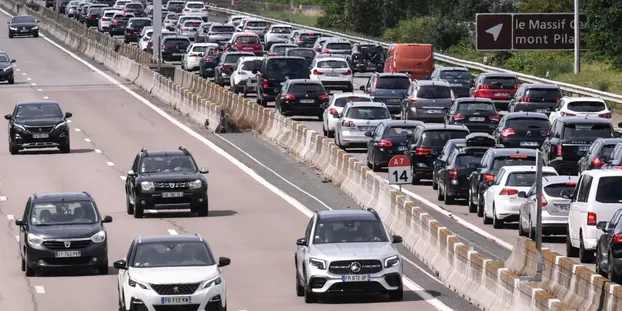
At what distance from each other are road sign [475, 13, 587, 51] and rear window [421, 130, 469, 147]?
2205 centimetres

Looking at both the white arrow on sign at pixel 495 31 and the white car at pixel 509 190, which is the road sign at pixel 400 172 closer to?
the white car at pixel 509 190

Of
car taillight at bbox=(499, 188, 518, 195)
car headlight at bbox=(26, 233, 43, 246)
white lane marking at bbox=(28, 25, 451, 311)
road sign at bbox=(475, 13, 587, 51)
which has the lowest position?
white lane marking at bbox=(28, 25, 451, 311)

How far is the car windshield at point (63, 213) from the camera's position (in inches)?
1182

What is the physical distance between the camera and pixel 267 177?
46219 millimetres

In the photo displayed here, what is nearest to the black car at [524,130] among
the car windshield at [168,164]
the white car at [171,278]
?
the car windshield at [168,164]

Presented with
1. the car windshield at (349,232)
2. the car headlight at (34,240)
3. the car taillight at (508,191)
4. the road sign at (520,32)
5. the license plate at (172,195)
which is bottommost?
the license plate at (172,195)

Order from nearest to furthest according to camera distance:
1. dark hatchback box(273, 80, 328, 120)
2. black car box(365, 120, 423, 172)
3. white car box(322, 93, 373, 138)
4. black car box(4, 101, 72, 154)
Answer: black car box(365, 120, 423, 172) < black car box(4, 101, 72, 154) < white car box(322, 93, 373, 138) < dark hatchback box(273, 80, 328, 120)

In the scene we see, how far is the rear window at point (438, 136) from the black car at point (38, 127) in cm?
1209

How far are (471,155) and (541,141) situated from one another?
5628 mm

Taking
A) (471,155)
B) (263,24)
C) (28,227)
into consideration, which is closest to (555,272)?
(28,227)

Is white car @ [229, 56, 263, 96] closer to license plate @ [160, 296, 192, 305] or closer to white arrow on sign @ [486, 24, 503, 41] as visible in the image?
white arrow on sign @ [486, 24, 503, 41]

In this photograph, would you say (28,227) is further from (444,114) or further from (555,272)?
(444,114)

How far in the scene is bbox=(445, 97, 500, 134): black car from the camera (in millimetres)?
50906

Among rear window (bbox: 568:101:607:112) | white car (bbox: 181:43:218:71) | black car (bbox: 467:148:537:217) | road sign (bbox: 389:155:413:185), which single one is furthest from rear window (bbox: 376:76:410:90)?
road sign (bbox: 389:155:413:185)
